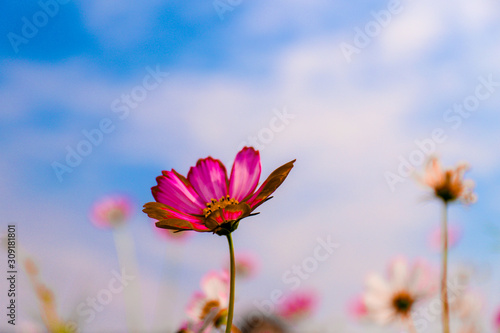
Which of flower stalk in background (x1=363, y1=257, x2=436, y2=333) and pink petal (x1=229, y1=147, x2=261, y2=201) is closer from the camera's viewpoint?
pink petal (x1=229, y1=147, x2=261, y2=201)

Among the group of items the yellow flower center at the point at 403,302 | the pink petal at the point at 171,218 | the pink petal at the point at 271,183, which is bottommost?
the yellow flower center at the point at 403,302

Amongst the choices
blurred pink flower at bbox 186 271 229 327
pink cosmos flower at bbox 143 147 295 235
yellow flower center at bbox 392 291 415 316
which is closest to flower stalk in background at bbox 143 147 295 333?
pink cosmos flower at bbox 143 147 295 235

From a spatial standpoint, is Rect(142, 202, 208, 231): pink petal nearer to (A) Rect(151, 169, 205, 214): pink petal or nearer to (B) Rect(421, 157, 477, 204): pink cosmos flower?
(A) Rect(151, 169, 205, 214): pink petal

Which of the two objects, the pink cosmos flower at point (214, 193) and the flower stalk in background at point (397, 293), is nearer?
the pink cosmos flower at point (214, 193)

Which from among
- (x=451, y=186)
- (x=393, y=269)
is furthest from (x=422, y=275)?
(x=451, y=186)

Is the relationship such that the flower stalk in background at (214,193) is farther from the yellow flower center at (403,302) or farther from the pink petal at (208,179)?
the yellow flower center at (403,302)

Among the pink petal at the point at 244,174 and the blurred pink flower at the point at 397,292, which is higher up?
the pink petal at the point at 244,174

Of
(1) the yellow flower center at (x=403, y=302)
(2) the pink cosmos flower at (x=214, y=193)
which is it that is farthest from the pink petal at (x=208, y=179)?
(1) the yellow flower center at (x=403, y=302)

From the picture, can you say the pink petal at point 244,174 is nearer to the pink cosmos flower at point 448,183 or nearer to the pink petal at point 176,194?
the pink petal at point 176,194

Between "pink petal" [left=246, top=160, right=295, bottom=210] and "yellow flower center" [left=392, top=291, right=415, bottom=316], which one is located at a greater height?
"pink petal" [left=246, top=160, right=295, bottom=210]
